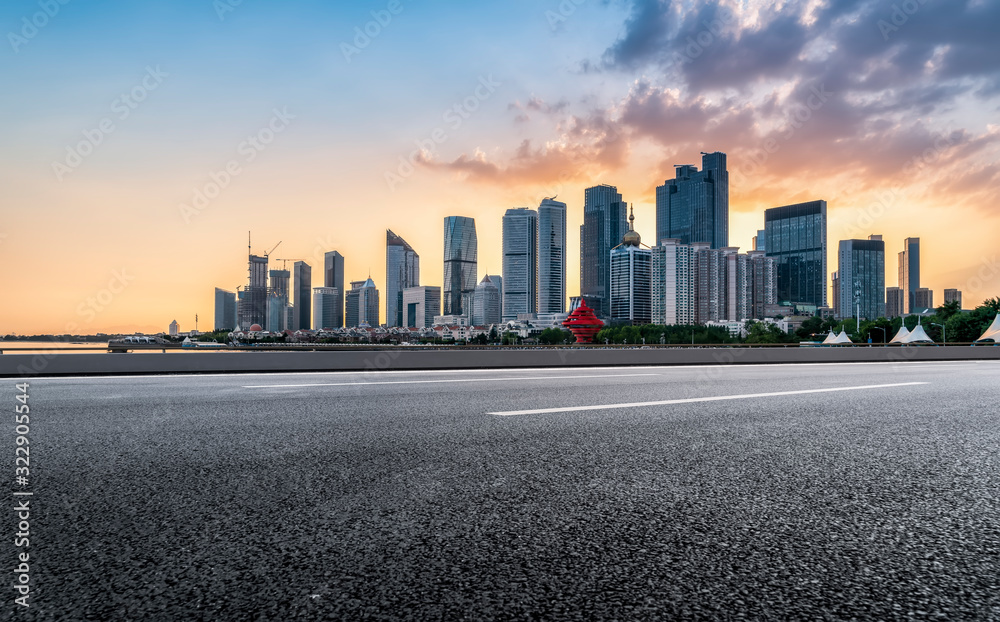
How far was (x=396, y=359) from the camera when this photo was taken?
58.8 feet

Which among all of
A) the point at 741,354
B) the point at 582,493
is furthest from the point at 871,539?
the point at 741,354

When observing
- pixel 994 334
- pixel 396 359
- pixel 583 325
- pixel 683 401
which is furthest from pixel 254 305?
pixel 683 401

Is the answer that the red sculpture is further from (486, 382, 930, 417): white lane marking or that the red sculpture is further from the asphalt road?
the asphalt road

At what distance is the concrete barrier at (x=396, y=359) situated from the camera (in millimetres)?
15148

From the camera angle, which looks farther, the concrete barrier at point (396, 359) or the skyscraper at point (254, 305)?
the skyscraper at point (254, 305)

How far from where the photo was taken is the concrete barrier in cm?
1515

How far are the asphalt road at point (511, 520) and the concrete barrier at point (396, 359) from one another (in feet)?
36.1

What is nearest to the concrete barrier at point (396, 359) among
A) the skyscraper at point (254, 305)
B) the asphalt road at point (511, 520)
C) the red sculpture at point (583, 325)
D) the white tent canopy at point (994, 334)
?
the asphalt road at point (511, 520)

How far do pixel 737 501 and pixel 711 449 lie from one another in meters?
1.53

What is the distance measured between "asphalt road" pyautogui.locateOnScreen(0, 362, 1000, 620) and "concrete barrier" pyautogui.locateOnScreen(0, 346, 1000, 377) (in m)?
11.0

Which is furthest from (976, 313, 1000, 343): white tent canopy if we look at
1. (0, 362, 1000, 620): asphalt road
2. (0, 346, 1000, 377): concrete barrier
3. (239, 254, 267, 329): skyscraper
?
(239, 254, 267, 329): skyscraper

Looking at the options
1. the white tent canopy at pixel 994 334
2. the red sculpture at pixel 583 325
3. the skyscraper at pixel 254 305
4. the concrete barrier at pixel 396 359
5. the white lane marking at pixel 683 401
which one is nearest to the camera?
the white lane marking at pixel 683 401

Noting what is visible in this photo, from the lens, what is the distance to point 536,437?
5.02 m

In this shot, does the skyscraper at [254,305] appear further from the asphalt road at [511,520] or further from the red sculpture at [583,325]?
the asphalt road at [511,520]
